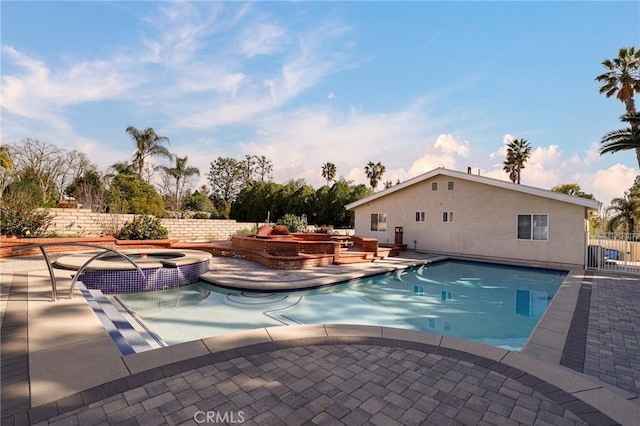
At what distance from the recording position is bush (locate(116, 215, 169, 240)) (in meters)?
14.2

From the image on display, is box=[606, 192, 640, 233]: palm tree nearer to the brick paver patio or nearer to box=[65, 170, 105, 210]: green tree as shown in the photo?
the brick paver patio

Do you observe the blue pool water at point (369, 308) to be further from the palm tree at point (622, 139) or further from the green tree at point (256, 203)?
the green tree at point (256, 203)

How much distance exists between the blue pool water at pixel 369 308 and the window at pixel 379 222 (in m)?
8.45

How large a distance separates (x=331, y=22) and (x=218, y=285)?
9.19 metres

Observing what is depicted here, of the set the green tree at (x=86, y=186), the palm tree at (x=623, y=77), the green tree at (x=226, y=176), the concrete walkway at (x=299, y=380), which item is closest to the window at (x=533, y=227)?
the concrete walkway at (x=299, y=380)

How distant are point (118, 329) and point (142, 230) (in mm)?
11136

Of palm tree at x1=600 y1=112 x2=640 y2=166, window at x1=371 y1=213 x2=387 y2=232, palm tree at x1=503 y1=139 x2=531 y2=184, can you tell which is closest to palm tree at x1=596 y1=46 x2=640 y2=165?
palm tree at x1=600 y1=112 x2=640 y2=166

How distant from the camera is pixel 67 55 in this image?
10.4 m

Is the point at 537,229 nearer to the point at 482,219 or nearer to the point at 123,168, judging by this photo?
the point at 482,219

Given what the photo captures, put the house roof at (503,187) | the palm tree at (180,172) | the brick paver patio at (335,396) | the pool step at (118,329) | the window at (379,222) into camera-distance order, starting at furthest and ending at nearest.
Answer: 1. the palm tree at (180,172)
2. the window at (379,222)
3. the house roof at (503,187)
4. the pool step at (118,329)
5. the brick paver patio at (335,396)

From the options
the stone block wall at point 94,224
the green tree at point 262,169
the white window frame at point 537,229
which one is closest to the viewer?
the white window frame at point 537,229

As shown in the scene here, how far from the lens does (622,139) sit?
11891 mm

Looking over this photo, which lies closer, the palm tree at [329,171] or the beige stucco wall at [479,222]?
the beige stucco wall at [479,222]

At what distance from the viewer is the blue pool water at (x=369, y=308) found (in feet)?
19.1
